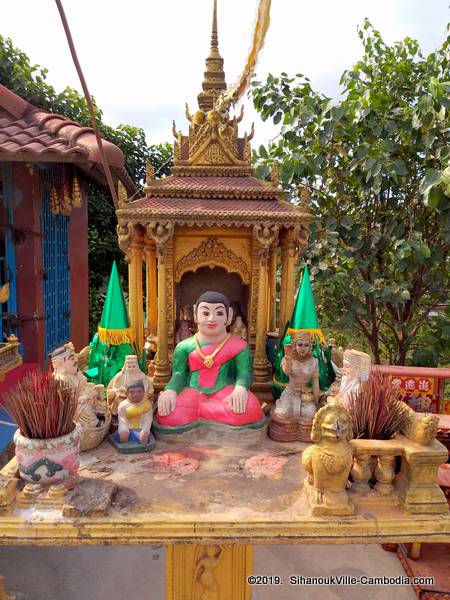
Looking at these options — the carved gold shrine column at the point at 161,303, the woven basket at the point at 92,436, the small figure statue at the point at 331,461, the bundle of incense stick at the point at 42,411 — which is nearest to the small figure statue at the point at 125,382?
the woven basket at the point at 92,436

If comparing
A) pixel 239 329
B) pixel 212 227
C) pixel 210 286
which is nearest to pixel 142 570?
pixel 239 329

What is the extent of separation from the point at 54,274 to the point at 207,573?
5784 mm

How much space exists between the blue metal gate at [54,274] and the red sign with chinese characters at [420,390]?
571cm

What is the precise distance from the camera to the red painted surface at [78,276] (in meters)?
8.77

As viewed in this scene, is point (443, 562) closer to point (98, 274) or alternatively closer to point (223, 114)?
point (223, 114)

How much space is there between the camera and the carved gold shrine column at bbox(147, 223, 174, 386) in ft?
15.9

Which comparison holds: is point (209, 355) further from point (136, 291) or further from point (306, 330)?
point (136, 291)

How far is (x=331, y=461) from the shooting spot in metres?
3.09

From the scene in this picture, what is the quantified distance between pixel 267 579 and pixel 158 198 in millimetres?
4503

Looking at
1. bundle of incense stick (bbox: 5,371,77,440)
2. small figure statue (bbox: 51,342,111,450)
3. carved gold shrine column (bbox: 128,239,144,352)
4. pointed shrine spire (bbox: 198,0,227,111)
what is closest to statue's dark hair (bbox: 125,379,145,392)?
small figure statue (bbox: 51,342,111,450)

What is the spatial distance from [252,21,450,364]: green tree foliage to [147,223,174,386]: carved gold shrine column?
9.42 feet

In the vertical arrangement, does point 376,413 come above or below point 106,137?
below

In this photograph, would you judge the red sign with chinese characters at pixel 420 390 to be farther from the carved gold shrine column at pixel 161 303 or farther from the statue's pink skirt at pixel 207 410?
the carved gold shrine column at pixel 161 303

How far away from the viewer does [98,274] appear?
1183 centimetres
